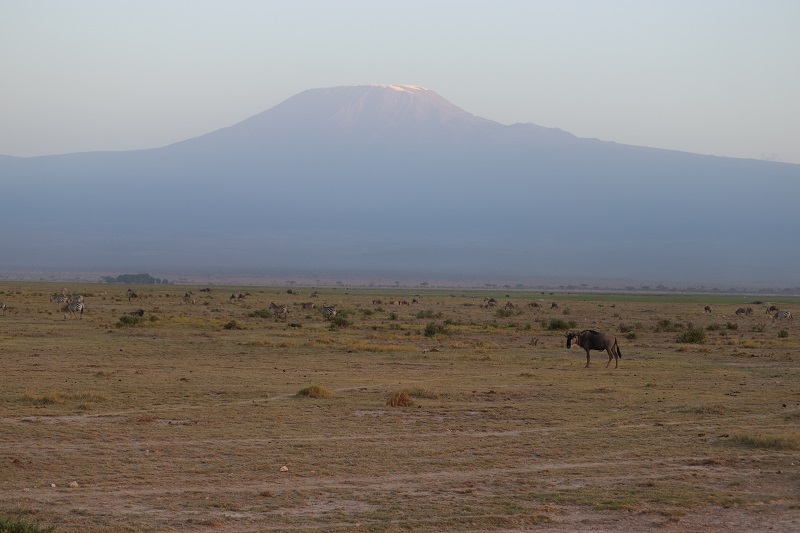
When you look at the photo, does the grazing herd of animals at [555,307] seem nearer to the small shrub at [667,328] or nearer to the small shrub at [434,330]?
the small shrub at [434,330]

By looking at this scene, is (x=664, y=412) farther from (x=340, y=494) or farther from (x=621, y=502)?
(x=340, y=494)

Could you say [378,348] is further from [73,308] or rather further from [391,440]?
[73,308]

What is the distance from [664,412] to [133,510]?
9565 mm

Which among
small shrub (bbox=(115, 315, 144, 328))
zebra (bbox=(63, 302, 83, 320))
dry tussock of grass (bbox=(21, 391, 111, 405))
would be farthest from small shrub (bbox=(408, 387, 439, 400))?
zebra (bbox=(63, 302, 83, 320))

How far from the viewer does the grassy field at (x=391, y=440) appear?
9.98 metres

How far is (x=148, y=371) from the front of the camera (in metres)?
21.9

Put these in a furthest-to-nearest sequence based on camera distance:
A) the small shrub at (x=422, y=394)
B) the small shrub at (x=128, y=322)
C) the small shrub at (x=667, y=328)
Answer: the small shrub at (x=667, y=328), the small shrub at (x=128, y=322), the small shrub at (x=422, y=394)

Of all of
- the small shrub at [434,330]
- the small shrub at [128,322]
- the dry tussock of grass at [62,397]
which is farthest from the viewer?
the small shrub at [128,322]

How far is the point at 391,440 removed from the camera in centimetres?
1382

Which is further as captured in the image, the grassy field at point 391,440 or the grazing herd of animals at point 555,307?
the grazing herd of animals at point 555,307

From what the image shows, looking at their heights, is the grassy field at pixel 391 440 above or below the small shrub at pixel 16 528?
below

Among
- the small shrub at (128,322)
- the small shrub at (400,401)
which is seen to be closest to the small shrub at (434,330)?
the small shrub at (128,322)

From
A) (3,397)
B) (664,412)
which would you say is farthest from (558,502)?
(3,397)

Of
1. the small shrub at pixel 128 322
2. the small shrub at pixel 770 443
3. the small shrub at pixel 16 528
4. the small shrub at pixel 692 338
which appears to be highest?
the small shrub at pixel 692 338
